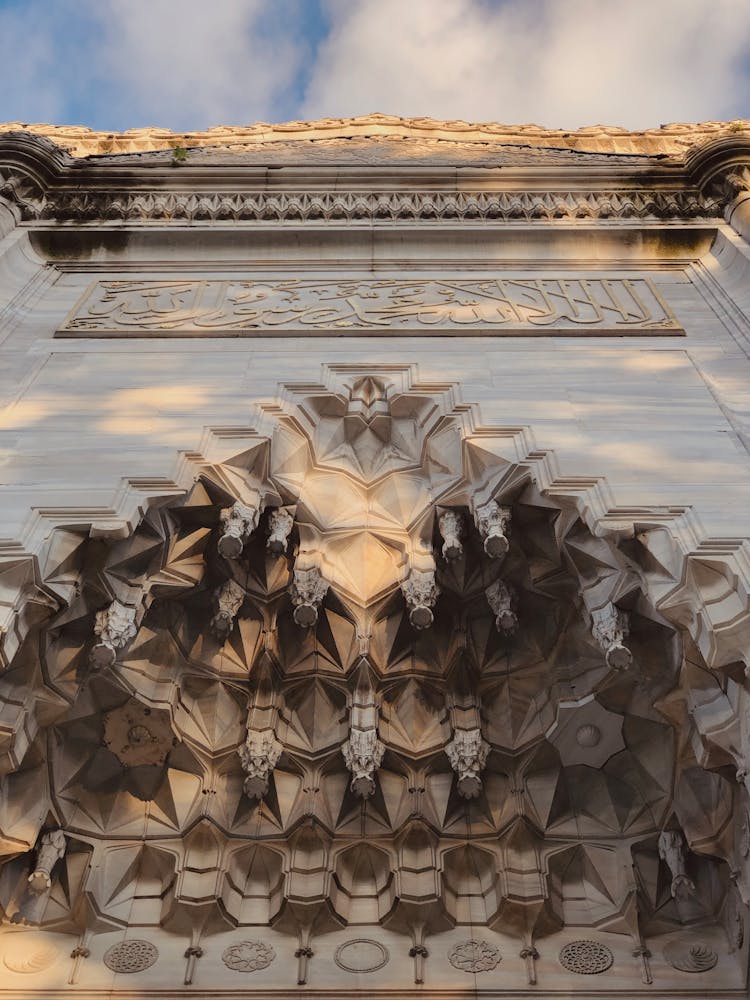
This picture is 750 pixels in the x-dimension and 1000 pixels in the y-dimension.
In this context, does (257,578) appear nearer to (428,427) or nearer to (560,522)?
(428,427)

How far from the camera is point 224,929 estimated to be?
649 cm

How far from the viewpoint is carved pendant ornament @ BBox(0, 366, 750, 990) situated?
6.31 m

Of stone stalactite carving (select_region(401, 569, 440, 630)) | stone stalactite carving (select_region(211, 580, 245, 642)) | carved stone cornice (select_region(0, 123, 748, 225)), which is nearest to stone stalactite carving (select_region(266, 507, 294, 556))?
stone stalactite carving (select_region(211, 580, 245, 642))

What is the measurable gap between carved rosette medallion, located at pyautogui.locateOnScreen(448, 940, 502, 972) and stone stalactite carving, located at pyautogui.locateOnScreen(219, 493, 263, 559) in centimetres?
274

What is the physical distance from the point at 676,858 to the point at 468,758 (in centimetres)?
139

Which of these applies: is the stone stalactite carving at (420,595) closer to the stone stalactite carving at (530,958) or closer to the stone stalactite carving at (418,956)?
the stone stalactite carving at (418,956)

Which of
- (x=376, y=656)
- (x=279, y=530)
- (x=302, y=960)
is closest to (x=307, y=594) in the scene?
(x=279, y=530)

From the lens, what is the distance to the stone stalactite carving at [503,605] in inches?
281

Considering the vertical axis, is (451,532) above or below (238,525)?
above

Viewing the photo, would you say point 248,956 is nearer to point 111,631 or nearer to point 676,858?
point 111,631

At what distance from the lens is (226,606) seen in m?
7.15

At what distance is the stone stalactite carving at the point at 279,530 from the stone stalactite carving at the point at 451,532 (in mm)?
1034

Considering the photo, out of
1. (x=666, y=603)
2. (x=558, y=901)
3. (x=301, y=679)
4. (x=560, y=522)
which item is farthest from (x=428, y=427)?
(x=558, y=901)

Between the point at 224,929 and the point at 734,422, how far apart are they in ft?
15.3
